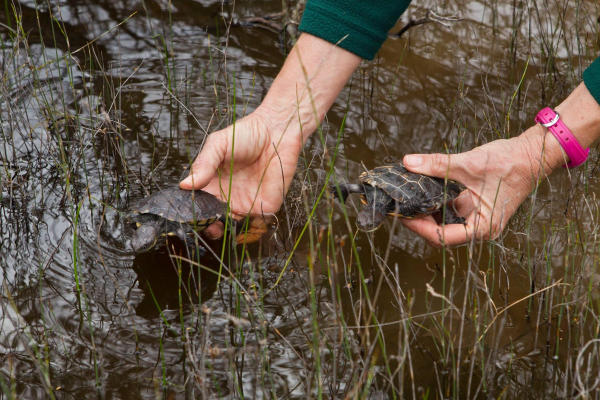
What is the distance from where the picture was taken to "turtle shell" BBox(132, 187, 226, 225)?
2945mm

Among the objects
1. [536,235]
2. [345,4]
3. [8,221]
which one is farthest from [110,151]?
[536,235]

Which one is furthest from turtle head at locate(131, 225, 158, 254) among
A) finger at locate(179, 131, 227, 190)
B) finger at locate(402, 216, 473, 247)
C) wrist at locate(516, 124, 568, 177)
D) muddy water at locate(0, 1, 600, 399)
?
wrist at locate(516, 124, 568, 177)

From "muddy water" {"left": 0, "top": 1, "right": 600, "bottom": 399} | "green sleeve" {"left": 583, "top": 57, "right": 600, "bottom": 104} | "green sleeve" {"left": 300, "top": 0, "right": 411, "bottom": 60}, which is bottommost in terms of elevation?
"muddy water" {"left": 0, "top": 1, "right": 600, "bottom": 399}

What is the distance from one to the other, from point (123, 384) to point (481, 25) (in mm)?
3832

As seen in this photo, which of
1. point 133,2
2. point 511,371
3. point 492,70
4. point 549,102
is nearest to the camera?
point 511,371

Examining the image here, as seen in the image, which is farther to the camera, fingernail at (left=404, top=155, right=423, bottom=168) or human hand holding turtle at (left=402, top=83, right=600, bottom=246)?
fingernail at (left=404, top=155, right=423, bottom=168)

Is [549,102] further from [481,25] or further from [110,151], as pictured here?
[110,151]

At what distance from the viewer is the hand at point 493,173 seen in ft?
9.75

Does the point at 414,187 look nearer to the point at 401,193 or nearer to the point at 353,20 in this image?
the point at 401,193

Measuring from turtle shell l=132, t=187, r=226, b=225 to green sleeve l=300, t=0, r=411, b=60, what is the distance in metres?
0.91

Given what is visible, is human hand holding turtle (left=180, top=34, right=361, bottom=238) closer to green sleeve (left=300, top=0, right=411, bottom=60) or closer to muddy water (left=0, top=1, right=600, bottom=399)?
green sleeve (left=300, top=0, right=411, bottom=60)

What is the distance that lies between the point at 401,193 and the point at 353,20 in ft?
2.66

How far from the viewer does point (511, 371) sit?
8.36 ft

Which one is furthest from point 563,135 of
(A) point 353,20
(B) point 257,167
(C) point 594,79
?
(B) point 257,167
